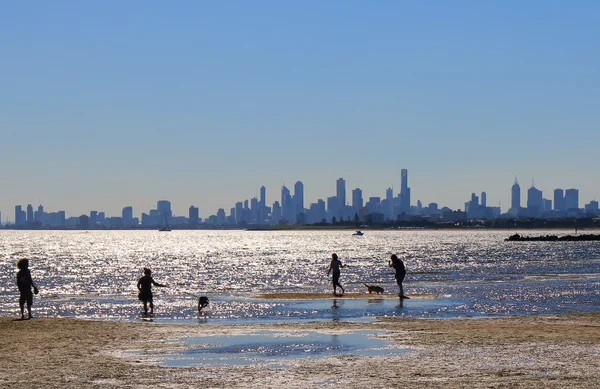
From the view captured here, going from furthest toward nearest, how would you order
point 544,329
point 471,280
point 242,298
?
1. point 471,280
2. point 242,298
3. point 544,329

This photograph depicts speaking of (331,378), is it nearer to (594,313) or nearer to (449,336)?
(449,336)

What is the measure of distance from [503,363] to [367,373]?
2788 millimetres

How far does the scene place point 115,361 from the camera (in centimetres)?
1633

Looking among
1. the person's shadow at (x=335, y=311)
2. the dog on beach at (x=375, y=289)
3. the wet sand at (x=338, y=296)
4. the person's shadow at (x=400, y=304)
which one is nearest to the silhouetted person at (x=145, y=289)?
the person's shadow at (x=335, y=311)

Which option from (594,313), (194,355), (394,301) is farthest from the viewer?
(394,301)

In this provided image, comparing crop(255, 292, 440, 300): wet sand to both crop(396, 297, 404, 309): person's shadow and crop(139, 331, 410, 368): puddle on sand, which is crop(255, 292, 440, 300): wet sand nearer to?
crop(396, 297, 404, 309): person's shadow

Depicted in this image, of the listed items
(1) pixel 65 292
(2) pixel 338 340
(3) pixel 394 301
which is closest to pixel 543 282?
(3) pixel 394 301

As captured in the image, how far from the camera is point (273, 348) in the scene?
60.3 feet

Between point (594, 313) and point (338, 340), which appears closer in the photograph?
point (338, 340)

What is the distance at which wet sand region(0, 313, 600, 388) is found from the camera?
13883 mm

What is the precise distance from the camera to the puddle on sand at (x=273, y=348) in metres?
16.7

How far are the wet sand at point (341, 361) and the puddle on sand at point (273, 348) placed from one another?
1.61ft

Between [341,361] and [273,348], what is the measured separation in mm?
2578

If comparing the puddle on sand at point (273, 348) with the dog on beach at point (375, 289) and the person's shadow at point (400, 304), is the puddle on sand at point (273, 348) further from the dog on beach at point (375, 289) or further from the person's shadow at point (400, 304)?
the dog on beach at point (375, 289)
